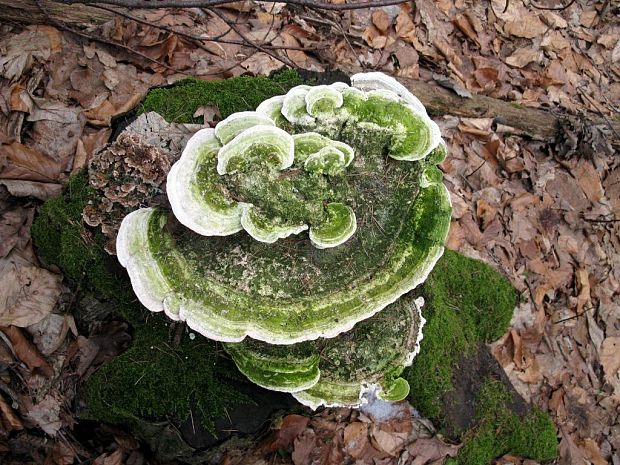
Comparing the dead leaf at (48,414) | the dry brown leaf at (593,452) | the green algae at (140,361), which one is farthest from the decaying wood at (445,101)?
the dry brown leaf at (593,452)

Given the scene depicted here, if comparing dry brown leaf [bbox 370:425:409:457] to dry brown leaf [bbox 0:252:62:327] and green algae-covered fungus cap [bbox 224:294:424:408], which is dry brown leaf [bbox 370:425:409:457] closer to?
green algae-covered fungus cap [bbox 224:294:424:408]

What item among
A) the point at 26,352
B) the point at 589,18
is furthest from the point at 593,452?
the point at 589,18

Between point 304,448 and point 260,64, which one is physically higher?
point 260,64

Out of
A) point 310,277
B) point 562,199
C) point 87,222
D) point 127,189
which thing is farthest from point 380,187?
point 562,199

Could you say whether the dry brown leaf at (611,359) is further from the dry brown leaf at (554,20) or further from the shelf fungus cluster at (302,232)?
the dry brown leaf at (554,20)

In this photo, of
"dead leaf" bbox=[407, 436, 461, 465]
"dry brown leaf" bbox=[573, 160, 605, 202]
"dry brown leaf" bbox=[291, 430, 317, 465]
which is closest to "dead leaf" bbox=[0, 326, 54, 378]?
"dry brown leaf" bbox=[291, 430, 317, 465]

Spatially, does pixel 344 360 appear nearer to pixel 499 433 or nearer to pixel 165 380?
pixel 165 380
